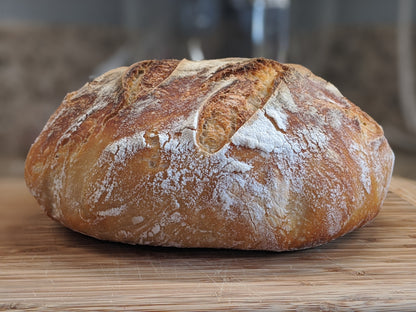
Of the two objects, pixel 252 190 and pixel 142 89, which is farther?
pixel 142 89

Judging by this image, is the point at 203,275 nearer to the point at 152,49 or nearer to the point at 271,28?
the point at 152,49

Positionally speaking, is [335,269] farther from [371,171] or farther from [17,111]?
[17,111]

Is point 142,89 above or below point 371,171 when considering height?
above

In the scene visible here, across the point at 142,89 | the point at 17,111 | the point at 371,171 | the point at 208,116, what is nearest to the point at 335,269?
the point at 371,171

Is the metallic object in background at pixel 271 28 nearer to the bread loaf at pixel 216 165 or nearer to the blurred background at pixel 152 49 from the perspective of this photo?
the blurred background at pixel 152 49

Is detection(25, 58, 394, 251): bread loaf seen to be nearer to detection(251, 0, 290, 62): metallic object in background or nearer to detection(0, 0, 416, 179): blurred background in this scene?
detection(0, 0, 416, 179): blurred background

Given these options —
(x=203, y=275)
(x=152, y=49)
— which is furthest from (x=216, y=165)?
(x=152, y=49)
